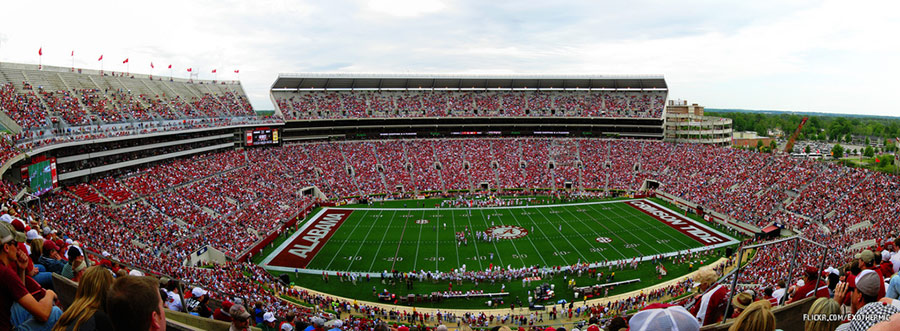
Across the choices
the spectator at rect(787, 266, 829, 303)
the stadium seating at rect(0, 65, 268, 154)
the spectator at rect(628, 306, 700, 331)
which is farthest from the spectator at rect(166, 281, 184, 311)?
the stadium seating at rect(0, 65, 268, 154)

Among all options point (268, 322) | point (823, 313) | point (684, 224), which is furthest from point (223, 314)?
point (684, 224)

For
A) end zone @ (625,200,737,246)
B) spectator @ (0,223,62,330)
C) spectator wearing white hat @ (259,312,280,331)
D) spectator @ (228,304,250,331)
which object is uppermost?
spectator @ (0,223,62,330)

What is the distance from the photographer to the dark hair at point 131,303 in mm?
2713

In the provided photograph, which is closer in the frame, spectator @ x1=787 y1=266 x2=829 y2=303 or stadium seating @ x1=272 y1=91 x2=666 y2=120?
spectator @ x1=787 y1=266 x2=829 y2=303

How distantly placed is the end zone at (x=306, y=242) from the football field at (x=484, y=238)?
58mm

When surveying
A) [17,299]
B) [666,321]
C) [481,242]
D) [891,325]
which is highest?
[891,325]

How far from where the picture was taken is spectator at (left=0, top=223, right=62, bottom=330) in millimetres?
3179

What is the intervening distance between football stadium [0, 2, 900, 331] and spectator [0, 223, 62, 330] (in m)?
0.02

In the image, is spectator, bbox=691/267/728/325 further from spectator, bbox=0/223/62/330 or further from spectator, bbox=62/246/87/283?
spectator, bbox=62/246/87/283

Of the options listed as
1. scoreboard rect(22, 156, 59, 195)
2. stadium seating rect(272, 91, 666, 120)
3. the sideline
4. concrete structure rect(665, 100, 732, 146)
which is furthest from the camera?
concrete structure rect(665, 100, 732, 146)

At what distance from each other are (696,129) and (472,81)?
100ft

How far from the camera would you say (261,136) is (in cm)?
4897

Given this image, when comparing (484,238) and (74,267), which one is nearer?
(74,267)

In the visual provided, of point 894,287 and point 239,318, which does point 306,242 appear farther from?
point 894,287
